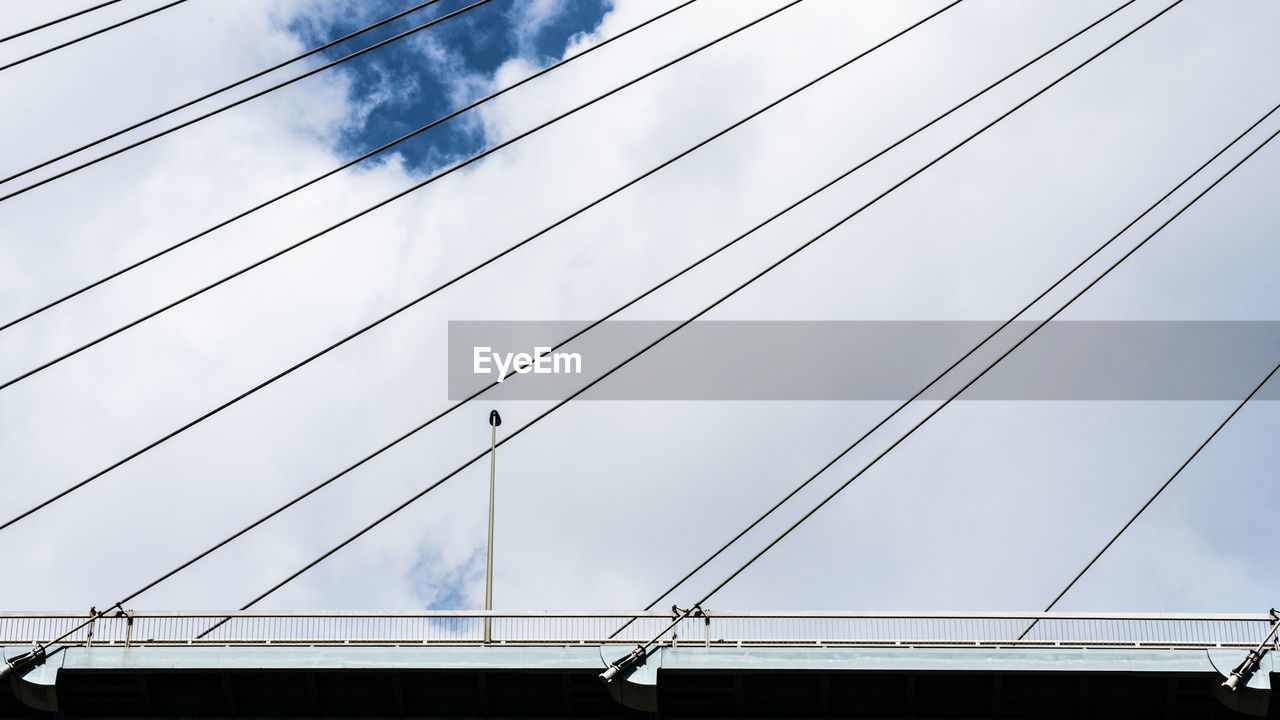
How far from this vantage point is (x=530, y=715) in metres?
22.9

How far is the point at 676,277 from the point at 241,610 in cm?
992

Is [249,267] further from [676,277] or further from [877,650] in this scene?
[877,650]

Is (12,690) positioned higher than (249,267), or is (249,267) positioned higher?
(249,267)

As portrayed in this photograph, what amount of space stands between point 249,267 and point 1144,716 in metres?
17.5

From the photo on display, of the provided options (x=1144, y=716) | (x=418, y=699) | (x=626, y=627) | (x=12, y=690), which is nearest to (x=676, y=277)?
(x=626, y=627)

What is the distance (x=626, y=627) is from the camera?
2262 cm

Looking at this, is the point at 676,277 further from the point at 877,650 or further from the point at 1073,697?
the point at 1073,697

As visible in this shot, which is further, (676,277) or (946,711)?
(676,277)

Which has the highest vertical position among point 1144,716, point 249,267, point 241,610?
point 249,267

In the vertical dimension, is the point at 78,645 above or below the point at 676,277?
below

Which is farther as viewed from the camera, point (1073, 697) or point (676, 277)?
point (676, 277)

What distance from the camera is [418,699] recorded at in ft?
74.8

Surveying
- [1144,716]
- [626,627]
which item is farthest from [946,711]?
[626,627]

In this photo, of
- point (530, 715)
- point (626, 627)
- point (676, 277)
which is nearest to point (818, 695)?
point (626, 627)
